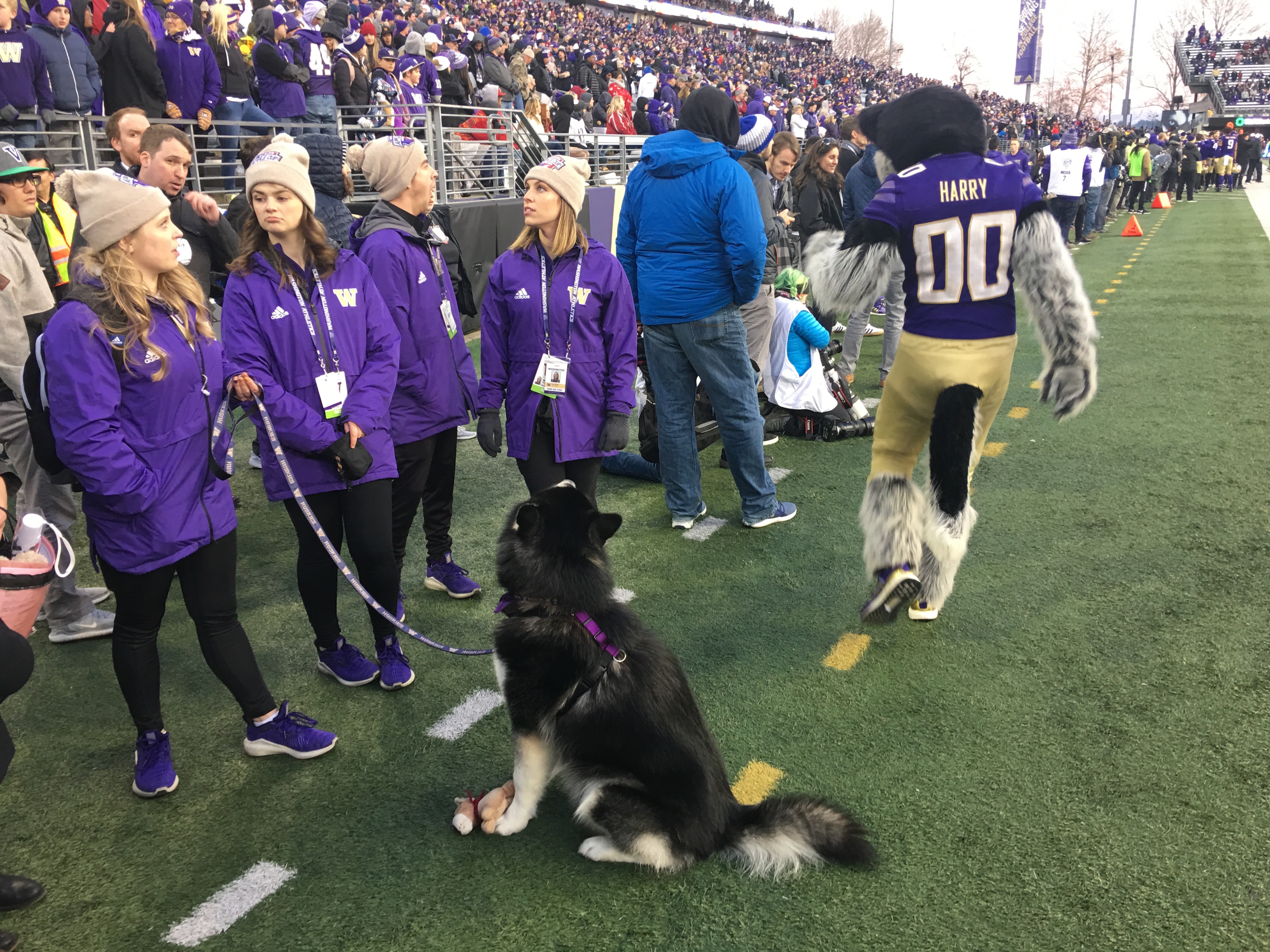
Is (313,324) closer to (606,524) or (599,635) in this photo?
(606,524)

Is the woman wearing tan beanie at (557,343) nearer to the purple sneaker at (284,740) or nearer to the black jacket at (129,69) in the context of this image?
the purple sneaker at (284,740)

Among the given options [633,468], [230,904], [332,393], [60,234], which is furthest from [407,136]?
[230,904]

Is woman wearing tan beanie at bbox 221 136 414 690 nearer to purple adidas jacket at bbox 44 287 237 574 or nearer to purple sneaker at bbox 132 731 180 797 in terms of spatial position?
purple adidas jacket at bbox 44 287 237 574

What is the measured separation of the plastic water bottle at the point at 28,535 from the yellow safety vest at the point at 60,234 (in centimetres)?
260

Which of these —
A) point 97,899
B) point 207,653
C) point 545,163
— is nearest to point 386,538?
point 207,653

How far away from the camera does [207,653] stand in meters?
2.83

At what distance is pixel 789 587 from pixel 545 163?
2.26 meters

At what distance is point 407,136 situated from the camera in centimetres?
618

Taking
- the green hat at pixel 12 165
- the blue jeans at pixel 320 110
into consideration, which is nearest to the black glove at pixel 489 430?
the green hat at pixel 12 165

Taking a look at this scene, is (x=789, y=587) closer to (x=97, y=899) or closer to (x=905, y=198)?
(x=905, y=198)

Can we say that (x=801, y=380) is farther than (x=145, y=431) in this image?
Yes

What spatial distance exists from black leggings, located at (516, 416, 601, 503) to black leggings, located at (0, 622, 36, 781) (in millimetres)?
1994

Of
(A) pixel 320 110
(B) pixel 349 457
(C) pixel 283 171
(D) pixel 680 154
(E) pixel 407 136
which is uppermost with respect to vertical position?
(A) pixel 320 110

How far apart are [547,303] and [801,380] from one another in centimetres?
307
